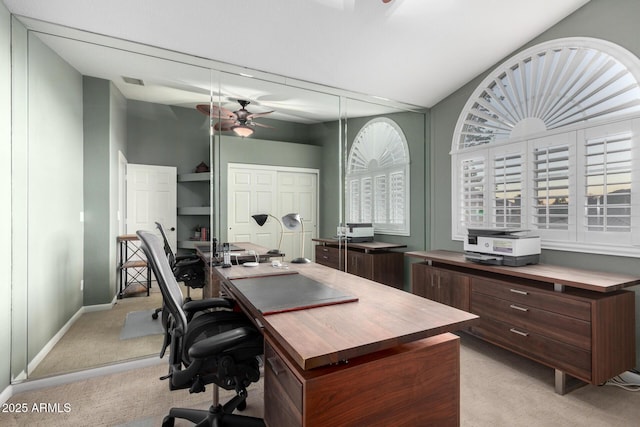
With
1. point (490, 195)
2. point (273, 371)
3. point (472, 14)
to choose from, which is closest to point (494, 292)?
point (490, 195)

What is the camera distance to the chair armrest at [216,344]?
1.33 metres

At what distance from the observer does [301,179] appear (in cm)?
338

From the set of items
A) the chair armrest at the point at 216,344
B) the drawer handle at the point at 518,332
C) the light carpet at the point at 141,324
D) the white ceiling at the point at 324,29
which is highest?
the white ceiling at the point at 324,29

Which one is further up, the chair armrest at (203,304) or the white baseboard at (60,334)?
the chair armrest at (203,304)

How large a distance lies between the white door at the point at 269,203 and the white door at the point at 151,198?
560 millimetres

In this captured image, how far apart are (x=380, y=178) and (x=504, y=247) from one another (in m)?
1.80

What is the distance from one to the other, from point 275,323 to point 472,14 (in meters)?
2.85

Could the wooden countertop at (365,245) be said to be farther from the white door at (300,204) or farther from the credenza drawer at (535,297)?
the credenza drawer at (535,297)

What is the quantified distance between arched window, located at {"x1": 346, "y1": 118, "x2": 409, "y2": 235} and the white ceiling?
2.68 ft

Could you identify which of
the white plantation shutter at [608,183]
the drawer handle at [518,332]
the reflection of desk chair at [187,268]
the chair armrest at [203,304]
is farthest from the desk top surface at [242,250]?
the white plantation shutter at [608,183]

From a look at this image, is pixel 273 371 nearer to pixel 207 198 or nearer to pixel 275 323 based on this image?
pixel 275 323

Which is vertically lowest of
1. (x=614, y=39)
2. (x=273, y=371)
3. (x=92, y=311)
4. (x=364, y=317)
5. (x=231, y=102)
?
(x=92, y=311)

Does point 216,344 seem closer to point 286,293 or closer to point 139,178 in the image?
point 286,293

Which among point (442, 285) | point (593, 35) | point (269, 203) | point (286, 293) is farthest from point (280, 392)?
point (593, 35)
